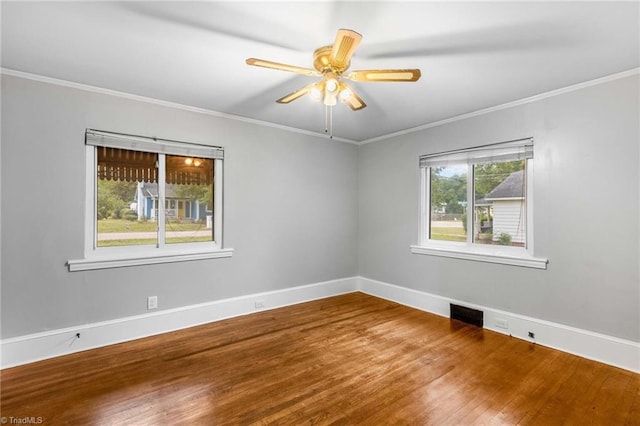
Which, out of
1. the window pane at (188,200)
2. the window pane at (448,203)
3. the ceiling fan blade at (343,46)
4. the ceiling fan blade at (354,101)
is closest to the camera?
the ceiling fan blade at (343,46)

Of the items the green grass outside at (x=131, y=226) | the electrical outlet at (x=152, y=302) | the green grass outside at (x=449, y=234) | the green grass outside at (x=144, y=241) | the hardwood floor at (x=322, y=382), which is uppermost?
the green grass outside at (x=131, y=226)

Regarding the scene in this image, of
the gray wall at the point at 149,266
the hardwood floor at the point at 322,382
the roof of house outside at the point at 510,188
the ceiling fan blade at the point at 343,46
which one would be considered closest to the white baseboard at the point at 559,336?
the hardwood floor at the point at 322,382

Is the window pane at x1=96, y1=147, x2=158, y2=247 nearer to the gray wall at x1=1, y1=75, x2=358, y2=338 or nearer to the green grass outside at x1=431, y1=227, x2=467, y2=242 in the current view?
the gray wall at x1=1, y1=75, x2=358, y2=338

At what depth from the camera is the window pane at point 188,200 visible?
10.9 ft

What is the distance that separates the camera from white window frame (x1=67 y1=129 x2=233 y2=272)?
111 inches

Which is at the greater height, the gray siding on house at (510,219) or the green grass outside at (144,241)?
the gray siding on house at (510,219)

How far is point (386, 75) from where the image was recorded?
1944 millimetres

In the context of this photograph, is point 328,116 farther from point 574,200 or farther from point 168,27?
point 574,200

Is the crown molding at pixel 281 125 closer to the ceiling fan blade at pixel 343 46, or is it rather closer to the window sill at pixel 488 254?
the window sill at pixel 488 254

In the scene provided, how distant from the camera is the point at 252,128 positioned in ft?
12.5

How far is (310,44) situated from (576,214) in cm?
279

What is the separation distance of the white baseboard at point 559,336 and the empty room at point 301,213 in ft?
0.06

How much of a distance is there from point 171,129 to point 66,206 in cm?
122

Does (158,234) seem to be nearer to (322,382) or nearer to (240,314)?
(240,314)
